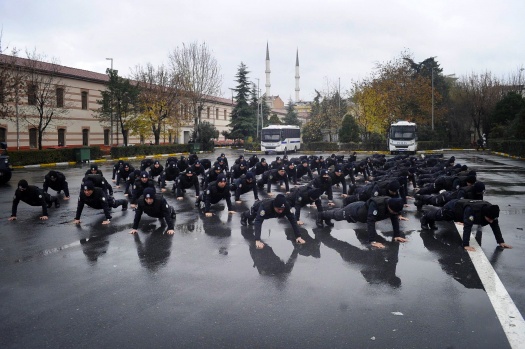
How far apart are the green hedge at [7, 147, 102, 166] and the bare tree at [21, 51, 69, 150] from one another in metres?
2.71

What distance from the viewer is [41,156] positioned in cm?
2997

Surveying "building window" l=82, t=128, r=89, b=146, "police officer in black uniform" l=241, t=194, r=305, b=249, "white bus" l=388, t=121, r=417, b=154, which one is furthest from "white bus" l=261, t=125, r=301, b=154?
"police officer in black uniform" l=241, t=194, r=305, b=249

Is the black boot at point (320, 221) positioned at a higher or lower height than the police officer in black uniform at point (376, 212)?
lower

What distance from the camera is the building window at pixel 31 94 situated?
3431cm

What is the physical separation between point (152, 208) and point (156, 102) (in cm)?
3727

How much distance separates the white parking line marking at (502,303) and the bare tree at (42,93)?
108 feet

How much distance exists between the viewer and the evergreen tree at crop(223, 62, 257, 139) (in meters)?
63.0

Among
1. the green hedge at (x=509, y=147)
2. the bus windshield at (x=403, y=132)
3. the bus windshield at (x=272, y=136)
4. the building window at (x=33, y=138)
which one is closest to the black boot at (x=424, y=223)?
the green hedge at (x=509, y=147)

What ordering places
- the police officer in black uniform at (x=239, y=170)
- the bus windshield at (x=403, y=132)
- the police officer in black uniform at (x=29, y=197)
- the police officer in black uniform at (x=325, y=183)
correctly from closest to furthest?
the police officer in black uniform at (x=29, y=197)
the police officer in black uniform at (x=325, y=183)
the police officer in black uniform at (x=239, y=170)
the bus windshield at (x=403, y=132)

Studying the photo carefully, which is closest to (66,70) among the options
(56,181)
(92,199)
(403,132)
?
(56,181)

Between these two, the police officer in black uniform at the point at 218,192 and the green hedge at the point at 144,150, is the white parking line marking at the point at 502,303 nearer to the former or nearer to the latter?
the police officer in black uniform at the point at 218,192

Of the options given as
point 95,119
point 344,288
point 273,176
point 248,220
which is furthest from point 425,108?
point 344,288

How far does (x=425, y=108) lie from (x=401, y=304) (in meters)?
54.8

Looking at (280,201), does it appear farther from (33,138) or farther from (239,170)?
(33,138)
